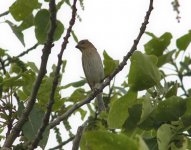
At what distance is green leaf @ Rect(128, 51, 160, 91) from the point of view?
209 centimetres

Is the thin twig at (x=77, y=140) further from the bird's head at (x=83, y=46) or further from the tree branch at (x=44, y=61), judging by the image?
the bird's head at (x=83, y=46)

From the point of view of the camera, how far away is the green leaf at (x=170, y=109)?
1.95m

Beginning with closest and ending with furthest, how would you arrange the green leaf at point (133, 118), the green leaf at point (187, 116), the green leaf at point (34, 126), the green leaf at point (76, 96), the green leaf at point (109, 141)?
the green leaf at point (109, 141)
the green leaf at point (187, 116)
the green leaf at point (133, 118)
the green leaf at point (34, 126)
the green leaf at point (76, 96)

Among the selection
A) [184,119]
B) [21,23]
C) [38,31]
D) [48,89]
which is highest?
[21,23]

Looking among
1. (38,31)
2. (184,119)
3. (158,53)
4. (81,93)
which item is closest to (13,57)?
(81,93)

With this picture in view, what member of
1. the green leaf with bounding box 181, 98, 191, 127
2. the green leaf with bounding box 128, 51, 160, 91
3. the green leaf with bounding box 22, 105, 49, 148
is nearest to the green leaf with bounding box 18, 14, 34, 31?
the green leaf with bounding box 22, 105, 49, 148

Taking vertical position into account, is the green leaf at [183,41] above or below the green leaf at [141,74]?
above

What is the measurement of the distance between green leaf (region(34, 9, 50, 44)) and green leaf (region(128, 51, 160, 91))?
32.3 inches

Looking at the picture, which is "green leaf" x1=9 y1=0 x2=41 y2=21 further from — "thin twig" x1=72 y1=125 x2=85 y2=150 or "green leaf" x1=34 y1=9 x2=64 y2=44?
"thin twig" x1=72 y1=125 x2=85 y2=150

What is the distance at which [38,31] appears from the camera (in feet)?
9.32

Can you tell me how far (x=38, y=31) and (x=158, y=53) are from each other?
2.17 ft

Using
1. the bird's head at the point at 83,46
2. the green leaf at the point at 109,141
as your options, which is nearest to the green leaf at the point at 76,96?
the green leaf at the point at 109,141

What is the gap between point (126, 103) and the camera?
6.86 ft

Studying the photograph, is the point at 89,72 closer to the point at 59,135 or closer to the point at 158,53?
the point at 59,135
